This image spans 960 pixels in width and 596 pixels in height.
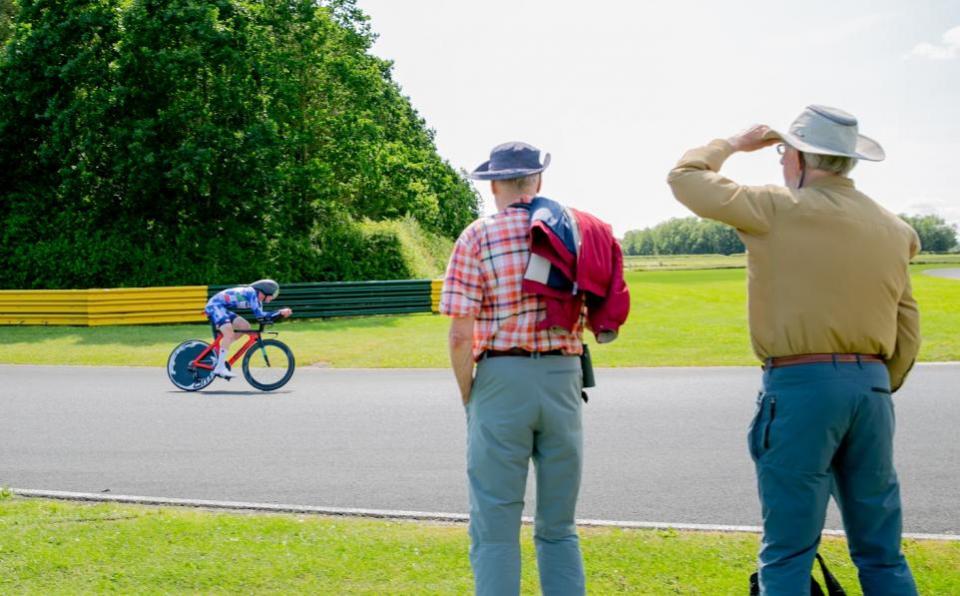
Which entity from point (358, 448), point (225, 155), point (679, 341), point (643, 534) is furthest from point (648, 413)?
point (225, 155)

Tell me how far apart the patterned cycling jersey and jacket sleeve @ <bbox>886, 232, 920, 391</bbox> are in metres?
8.17

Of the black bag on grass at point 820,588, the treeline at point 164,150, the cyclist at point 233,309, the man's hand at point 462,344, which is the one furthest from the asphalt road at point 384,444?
the treeline at point 164,150

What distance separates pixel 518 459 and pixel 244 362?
327 inches

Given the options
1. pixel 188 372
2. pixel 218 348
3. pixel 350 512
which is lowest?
pixel 350 512

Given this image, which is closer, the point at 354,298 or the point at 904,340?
the point at 904,340

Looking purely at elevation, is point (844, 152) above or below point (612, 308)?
above

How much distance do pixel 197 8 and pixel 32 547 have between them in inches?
879

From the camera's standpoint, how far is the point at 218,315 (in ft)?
36.1

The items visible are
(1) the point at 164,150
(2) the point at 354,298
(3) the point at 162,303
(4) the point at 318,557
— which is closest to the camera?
(4) the point at 318,557

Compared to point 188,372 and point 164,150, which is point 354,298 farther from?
point 188,372

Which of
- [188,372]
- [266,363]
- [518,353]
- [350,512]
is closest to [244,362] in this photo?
[266,363]

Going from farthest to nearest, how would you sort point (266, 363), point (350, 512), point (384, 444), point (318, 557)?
point (266, 363) → point (384, 444) → point (350, 512) → point (318, 557)

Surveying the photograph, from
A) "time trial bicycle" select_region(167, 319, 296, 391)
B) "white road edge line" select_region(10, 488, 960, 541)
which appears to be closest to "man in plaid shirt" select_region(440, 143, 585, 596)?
"white road edge line" select_region(10, 488, 960, 541)

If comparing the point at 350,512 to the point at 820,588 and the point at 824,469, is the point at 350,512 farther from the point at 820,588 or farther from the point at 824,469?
the point at 824,469
